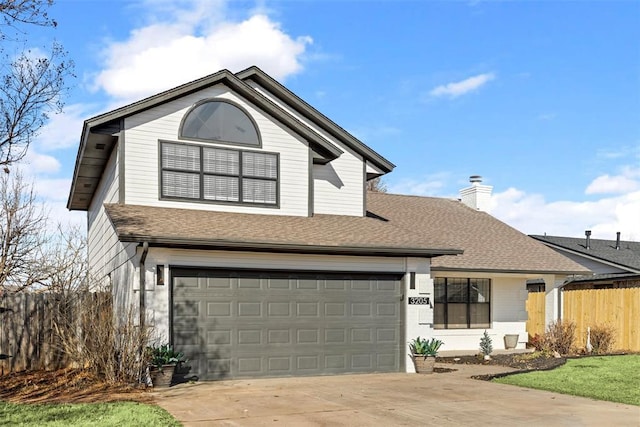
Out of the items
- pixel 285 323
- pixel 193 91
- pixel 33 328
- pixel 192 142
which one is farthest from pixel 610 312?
pixel 33 328

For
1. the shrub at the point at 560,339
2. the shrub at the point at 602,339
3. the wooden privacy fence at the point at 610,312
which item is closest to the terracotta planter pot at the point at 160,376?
the shrub at the point at 560,339

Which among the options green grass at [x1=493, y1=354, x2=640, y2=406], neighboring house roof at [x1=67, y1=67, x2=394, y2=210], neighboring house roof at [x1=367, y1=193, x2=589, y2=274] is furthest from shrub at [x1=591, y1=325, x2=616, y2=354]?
neighboring house roof at [x1=67, y1=67, x2=394, y2=210]

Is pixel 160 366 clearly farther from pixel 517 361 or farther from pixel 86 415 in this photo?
pixel 517 361

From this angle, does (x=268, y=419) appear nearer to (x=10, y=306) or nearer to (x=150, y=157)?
(x=150, y=157)

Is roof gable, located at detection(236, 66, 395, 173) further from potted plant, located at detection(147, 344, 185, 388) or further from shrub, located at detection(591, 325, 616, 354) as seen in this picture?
shrub, located at detection(591, 325, 616, 354)

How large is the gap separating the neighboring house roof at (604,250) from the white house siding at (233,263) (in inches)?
548

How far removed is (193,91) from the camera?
15.7 metres

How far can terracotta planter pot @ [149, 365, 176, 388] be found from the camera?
41.4 ft

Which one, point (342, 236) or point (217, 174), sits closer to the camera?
point (342, 236)

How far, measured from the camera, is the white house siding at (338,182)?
17922 mm

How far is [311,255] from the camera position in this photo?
1489 centimetres

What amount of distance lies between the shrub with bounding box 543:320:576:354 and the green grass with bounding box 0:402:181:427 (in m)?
14.0

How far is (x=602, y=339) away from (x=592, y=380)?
8074 millimetres

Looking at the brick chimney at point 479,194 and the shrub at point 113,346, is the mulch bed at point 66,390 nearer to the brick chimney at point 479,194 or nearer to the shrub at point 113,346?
the shrub at point 113,346
